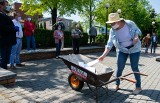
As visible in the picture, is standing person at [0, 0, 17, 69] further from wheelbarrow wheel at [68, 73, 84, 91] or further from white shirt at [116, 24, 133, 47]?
white shirt at [116, 24, 133, 47]

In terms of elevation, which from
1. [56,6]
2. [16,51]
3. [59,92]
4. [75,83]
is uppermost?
Result: [56,6]

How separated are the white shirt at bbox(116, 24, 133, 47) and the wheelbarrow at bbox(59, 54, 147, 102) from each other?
73 centimetres

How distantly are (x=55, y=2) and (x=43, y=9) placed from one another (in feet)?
7.00

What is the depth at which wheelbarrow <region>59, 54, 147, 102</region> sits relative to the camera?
5.18 metres

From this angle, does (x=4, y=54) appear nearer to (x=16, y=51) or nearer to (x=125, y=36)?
(x=16, y=51)

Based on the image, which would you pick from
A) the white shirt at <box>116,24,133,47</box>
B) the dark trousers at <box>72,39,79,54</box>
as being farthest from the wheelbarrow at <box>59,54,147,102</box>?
the dark trousers at <box>72,39,79,54</box>

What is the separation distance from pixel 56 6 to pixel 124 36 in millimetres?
16159

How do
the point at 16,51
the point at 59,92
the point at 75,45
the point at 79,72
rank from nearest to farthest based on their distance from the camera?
the point at 79,72 < the point at 59,92 < the point at 16,51 < the point at 75,45

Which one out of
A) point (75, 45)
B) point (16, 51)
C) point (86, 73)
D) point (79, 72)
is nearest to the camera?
point (86, 73)

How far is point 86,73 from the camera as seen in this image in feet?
17.6

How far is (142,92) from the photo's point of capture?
20.4 ft

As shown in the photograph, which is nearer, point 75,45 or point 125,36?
point 125,36

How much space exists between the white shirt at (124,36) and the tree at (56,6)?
50.3ft

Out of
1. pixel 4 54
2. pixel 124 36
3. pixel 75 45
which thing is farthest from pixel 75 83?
pixel 75 45
